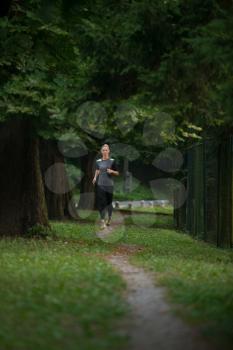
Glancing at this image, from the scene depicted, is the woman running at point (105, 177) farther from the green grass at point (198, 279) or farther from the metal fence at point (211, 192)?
the metal fence at point (211, 192)

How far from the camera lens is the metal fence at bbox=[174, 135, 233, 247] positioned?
1894 centimetres

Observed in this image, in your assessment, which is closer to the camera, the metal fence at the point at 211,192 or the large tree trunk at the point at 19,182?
the metal fence at the point at 211,192

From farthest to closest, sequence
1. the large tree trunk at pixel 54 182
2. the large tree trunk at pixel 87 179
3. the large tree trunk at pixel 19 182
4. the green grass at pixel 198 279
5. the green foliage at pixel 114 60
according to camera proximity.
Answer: the large tree trunk at pixel 87 179 → the large tree trunk at pixel 54 182 → the large tree trunk at pixel 19 182 → the green foliage at pixel 114 60 → the green grass at pixel 198 279

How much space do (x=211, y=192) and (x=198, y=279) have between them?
9.08m

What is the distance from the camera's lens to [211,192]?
21.0m

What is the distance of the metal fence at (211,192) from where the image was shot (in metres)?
18.9

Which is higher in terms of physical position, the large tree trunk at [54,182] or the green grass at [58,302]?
the large tree trunk at [54,182]

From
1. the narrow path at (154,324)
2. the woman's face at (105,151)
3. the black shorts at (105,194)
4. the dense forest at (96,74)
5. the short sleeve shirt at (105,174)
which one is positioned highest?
the dense forest at (96,74)

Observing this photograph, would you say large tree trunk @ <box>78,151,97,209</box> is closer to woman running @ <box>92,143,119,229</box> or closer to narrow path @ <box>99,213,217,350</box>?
woman running @ <box>92,143,119,229</box>

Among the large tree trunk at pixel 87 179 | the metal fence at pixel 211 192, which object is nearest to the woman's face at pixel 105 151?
the metal fence at pixel 211 192

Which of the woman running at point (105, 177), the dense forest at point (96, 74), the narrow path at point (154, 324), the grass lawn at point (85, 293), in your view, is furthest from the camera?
the woman running at point (105, 177)

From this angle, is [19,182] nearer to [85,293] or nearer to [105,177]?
[105,177]

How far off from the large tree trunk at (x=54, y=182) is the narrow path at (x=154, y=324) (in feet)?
60.7

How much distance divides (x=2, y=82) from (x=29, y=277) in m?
7.31
